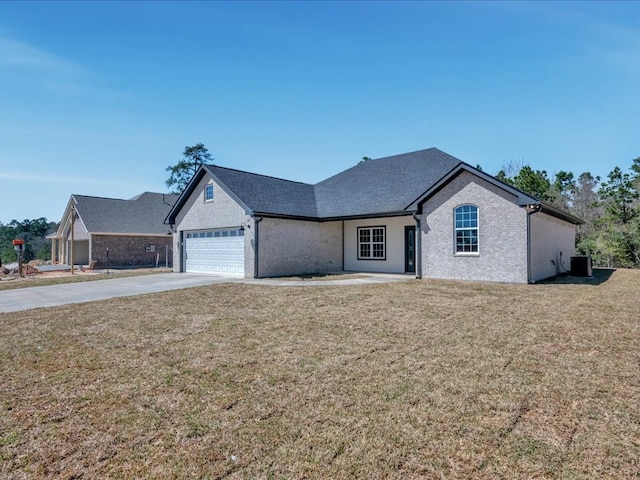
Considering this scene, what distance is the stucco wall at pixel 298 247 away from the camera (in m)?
16.9

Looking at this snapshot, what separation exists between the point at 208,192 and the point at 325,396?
661 inches

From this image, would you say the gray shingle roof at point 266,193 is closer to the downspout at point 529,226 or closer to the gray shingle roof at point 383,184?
the gray shingle roof at point 383,184

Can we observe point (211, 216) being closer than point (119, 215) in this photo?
Yes

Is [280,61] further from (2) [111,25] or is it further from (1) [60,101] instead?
(1) [60,101]

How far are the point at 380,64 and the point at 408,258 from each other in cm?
893

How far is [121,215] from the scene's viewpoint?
98.8ft

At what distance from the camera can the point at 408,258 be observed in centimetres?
1769

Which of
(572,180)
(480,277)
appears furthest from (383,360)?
(572,180)

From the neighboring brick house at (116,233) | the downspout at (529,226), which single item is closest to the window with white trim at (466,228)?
the downspout at (529,226)

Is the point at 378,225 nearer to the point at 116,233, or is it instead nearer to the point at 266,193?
the point at 266,193

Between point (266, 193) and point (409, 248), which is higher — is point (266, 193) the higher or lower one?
the higher one

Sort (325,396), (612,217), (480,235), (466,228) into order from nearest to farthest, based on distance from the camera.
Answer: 1. (325,396)
2. (480,235)
3. (466,228)
4. (612,217)

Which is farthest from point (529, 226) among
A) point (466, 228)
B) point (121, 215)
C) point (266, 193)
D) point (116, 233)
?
point (121, 215)

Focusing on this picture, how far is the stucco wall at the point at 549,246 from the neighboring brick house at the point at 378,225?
1.7 inches
